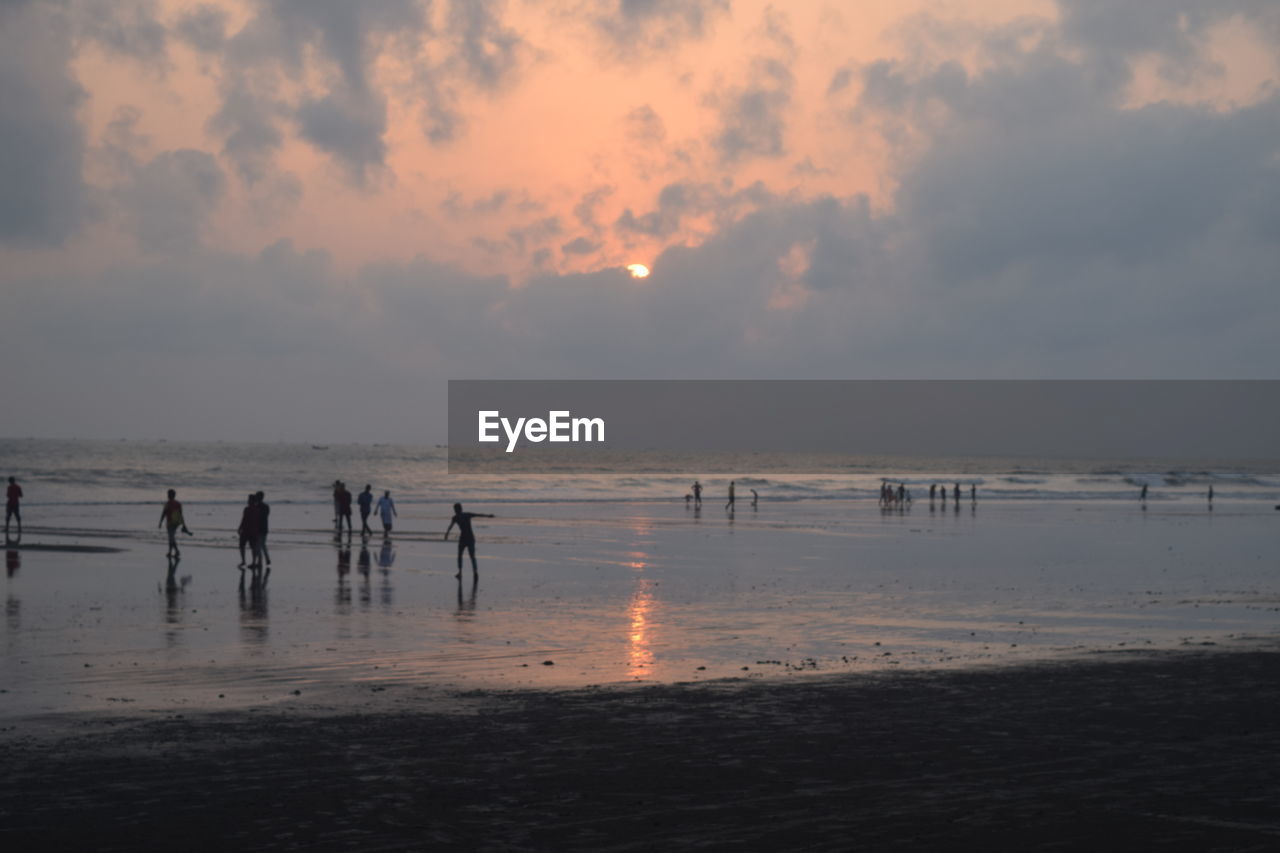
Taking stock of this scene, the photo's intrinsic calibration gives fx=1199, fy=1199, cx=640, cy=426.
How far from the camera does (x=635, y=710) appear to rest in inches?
514

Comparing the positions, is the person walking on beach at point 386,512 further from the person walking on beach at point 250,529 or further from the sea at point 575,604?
the person walking on beach at point 250,529

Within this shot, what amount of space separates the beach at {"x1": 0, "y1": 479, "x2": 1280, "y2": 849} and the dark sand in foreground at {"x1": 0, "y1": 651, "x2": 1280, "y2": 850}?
42 millimetres

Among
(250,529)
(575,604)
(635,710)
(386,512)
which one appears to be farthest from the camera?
(386,512)

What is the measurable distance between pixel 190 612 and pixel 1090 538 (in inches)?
1413

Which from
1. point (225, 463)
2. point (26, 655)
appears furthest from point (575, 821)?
point (225, 463)

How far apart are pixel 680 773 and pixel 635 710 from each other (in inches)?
107

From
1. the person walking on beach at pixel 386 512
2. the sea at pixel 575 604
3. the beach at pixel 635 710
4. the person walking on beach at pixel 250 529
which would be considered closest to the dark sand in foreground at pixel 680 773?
the beach at pixel 635 710

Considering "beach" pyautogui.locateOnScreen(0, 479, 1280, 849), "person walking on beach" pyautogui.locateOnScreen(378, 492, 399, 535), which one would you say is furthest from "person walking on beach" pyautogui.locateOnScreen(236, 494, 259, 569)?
"person walking on beach" pyautogui.locateOnScreen(378, 492, 399, 535)

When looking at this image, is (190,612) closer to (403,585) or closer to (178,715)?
(403,585)

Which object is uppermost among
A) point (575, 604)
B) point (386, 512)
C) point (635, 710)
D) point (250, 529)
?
point (250, 529)

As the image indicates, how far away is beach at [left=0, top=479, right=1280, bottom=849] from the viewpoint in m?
9.02

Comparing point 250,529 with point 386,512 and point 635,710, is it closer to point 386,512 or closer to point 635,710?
point 386,512

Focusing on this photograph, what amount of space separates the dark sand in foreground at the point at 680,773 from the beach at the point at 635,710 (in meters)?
0.04

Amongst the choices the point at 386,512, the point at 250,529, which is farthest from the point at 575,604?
the point at 386,512
